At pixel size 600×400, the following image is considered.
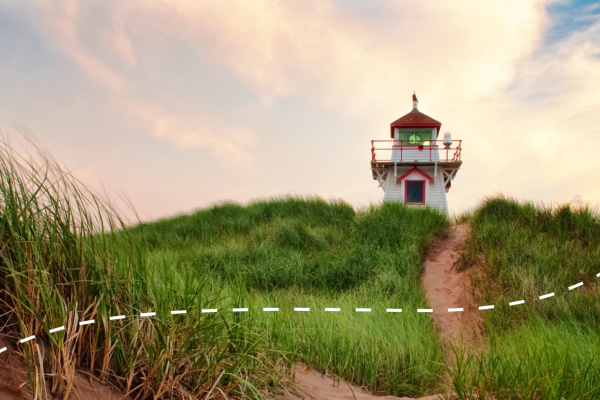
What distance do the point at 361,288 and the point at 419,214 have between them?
15.4ft

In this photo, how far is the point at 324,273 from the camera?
362 inches

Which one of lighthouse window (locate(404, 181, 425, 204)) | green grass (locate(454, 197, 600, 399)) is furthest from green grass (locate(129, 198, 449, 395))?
lighthouse window (locate(404, 181, 425, 204))

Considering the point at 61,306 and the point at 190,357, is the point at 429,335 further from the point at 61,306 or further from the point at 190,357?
the point at 61,306

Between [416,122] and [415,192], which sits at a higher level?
[416,122]

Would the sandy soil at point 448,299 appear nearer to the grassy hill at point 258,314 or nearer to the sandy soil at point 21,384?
the grassy hill at point 258,314

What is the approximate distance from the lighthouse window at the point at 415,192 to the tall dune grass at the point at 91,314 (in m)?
20.0

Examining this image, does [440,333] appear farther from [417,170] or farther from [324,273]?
[417,170]

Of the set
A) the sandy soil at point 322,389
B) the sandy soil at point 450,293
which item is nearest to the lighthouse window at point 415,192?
the sandy soil at point 450,293

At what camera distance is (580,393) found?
2.95 metres

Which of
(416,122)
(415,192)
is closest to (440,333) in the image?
(415,192)

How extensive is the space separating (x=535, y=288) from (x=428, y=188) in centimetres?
1499

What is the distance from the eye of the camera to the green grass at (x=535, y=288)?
316cm

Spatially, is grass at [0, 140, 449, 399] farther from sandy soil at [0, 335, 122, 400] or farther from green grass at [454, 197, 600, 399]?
green grass at [454, 197, 600, 399]

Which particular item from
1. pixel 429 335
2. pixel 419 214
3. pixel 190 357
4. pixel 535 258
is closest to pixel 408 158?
pixel 419 214
